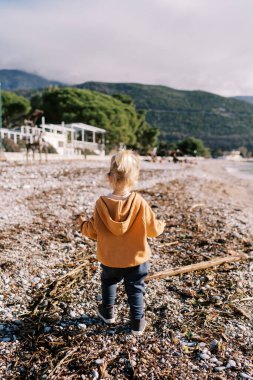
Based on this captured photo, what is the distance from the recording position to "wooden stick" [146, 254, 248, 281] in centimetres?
358

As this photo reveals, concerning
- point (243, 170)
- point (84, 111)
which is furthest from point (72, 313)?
point (84, 111)

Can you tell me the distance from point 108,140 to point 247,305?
47.7 metres

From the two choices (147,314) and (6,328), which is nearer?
(6,328)

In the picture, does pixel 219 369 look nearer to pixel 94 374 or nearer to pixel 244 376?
pixel 244 376

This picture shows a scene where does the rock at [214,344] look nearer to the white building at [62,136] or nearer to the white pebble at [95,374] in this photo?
the white pebble at [95,374]

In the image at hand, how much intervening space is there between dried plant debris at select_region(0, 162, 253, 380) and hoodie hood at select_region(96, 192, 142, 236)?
84 centimetres

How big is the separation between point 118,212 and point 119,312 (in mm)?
974

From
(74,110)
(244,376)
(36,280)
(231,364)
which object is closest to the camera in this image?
(244,376)

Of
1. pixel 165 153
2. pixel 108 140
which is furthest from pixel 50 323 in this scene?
pixel 165 153

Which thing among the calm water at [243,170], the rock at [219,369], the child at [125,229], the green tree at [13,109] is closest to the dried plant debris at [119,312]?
the rock at [219,369]

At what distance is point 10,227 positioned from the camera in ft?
16.7

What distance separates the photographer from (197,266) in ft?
12.5

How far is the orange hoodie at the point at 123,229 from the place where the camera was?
2594 mm

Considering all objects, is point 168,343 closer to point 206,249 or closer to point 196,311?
A: point 196,311
